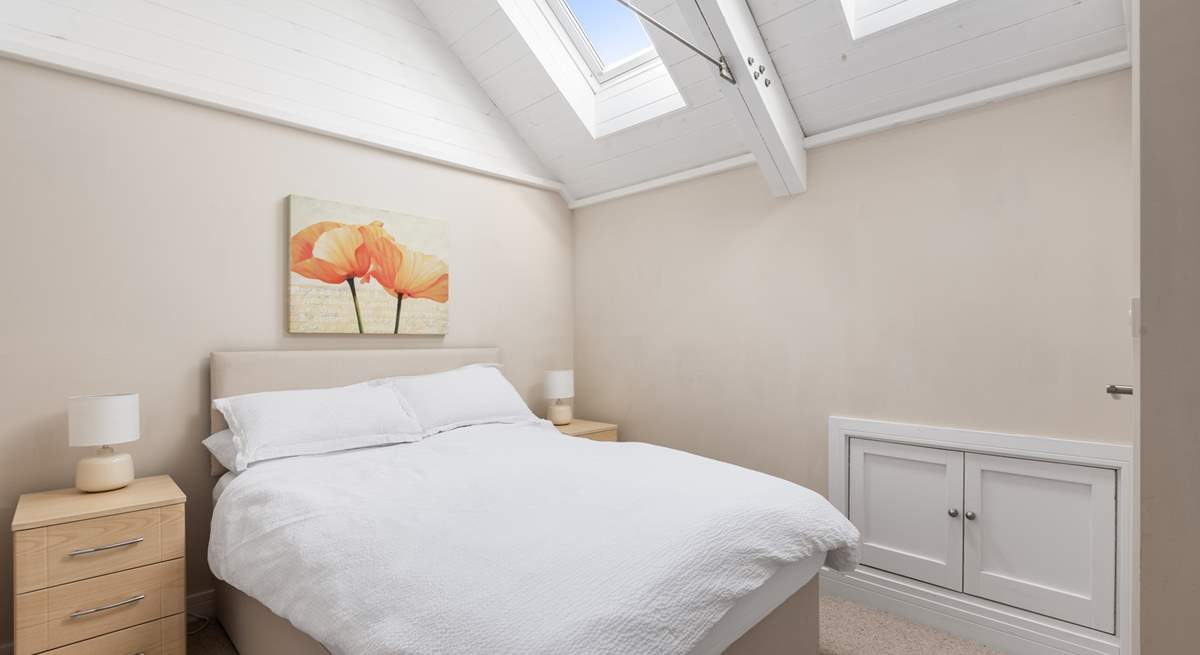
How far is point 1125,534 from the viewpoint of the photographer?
1955 millimetres

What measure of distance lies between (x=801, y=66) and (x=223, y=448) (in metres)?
2.97

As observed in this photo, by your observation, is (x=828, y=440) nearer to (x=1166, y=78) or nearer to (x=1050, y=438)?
(x=1050, y=438)

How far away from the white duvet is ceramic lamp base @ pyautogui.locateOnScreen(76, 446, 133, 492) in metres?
0.41

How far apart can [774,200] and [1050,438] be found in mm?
1564

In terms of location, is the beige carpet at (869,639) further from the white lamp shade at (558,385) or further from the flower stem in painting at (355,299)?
the white lamp shade at (558,385)

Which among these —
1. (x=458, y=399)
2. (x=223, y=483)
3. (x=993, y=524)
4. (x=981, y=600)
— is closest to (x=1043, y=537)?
(x=993, y=524)

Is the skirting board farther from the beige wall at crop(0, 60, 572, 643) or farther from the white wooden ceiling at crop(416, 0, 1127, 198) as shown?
the beige wall at crop(0, 60, 572, 643)

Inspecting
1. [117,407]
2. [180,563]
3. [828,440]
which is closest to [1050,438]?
[828,440]

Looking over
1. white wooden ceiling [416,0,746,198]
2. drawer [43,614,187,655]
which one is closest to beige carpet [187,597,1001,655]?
drawer [43,614,187,655]

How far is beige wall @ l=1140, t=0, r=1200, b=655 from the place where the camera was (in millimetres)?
566

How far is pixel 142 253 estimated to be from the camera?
7.81 feet

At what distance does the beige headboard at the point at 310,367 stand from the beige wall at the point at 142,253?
111 millimetres

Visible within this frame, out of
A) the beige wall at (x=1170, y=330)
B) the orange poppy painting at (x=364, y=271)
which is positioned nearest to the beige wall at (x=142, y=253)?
the orange poppy painting at (x=364, y=271)

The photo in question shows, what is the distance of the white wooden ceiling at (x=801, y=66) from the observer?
6.86 ft
